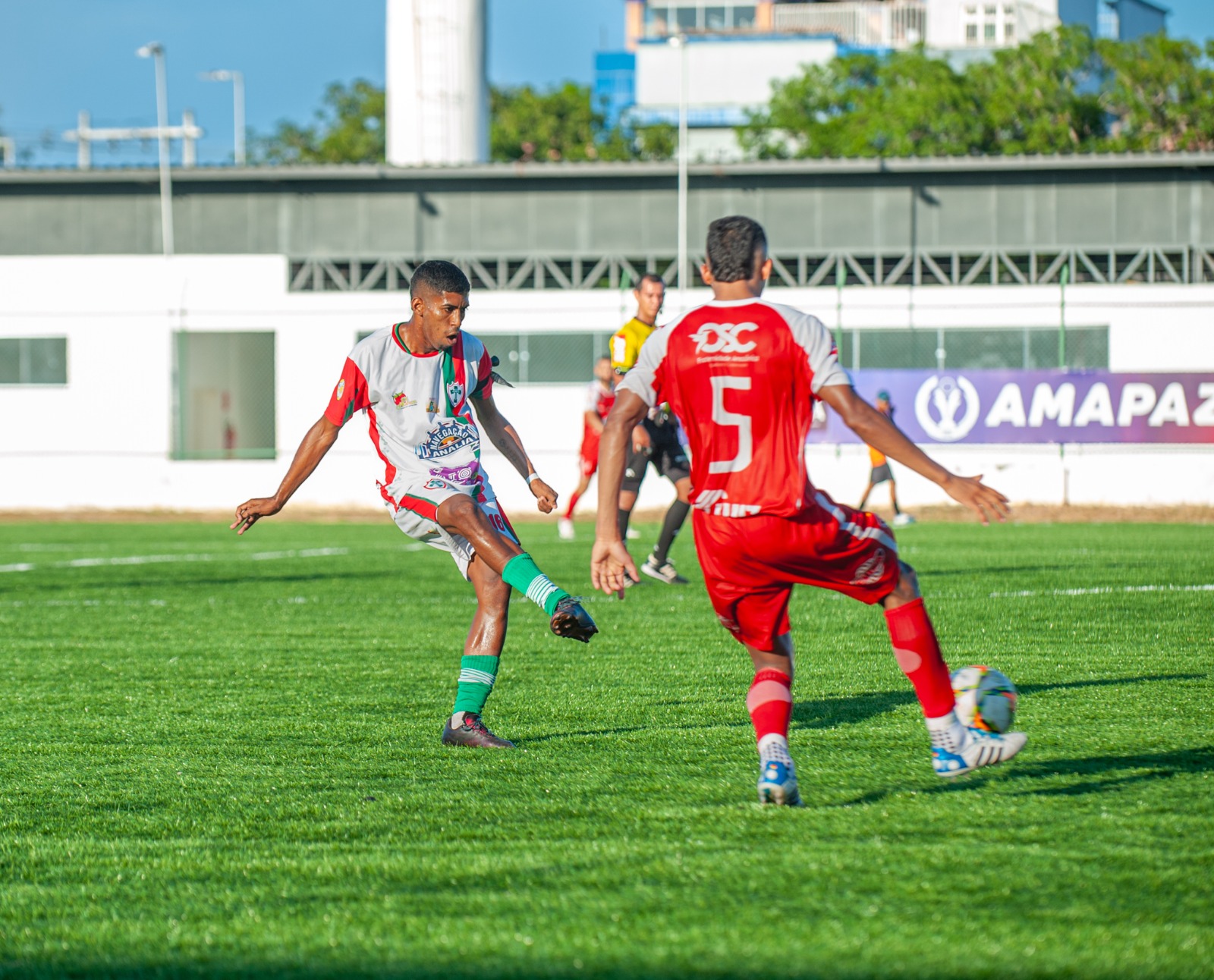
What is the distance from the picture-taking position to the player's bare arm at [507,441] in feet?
20.2

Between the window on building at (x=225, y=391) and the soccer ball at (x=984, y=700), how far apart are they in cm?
2703

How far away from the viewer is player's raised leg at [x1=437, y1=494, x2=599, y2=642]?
5.52m

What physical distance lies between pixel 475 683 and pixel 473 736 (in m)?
0.22

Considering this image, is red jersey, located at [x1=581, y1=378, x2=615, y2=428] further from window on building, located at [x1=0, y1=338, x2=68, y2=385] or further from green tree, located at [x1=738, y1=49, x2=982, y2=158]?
green tree, located at [x1=738, y1=49, x2=982, y2=158]

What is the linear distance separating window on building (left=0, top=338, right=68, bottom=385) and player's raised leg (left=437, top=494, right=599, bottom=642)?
27236 mm

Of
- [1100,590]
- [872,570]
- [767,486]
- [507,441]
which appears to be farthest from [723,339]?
[1100,590]

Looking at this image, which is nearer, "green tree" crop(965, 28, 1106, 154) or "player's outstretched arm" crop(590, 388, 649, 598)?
"player's outstretched arm" crop(590, 388, 649, 598)

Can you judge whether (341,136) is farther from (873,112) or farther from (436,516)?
(436,516)

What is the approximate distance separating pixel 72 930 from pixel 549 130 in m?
67.4

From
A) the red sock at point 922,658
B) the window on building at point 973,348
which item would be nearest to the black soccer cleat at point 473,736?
the red sock at point 922,658

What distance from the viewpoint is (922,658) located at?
15.0 feet

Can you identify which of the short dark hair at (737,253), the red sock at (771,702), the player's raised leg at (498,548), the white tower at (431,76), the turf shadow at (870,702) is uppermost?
the white tower at (431,76)

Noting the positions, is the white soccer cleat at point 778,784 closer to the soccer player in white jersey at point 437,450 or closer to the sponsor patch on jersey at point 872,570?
the sponsor patch on jersey at point 872,570

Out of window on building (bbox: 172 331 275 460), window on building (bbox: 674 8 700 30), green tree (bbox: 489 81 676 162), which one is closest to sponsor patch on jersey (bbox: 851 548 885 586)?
window on building (bbox: 172 331 275 460)
